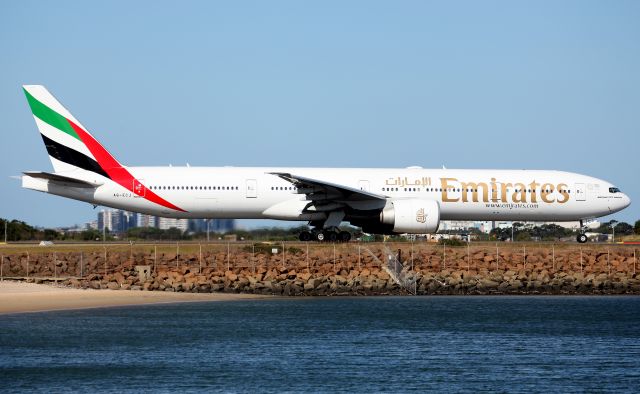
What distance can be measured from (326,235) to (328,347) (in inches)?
717

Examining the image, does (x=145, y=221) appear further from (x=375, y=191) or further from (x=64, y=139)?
(x=375, y=191)

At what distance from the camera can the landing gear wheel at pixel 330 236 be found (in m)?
46.6

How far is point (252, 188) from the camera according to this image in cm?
4625

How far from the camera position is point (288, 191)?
46312 mm

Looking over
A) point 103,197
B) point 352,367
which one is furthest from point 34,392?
point 103,197

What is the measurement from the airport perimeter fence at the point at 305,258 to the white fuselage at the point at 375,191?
1.64 metres

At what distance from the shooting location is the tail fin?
46156 mm

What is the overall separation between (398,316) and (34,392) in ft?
51.0

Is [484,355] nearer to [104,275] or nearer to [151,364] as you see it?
[151,364]

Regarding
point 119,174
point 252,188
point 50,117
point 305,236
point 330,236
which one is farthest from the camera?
point 305,236

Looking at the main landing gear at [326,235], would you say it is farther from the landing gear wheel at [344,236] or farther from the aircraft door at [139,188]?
the aircraft door at [139,188]

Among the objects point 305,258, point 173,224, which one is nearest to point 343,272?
point 305,258

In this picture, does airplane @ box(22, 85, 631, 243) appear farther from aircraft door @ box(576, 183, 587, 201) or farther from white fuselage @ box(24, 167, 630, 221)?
aircraft door @ box(576, 183, 587, 201)

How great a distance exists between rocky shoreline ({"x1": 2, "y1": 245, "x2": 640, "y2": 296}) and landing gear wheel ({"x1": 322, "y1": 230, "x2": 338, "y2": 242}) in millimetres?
1858
